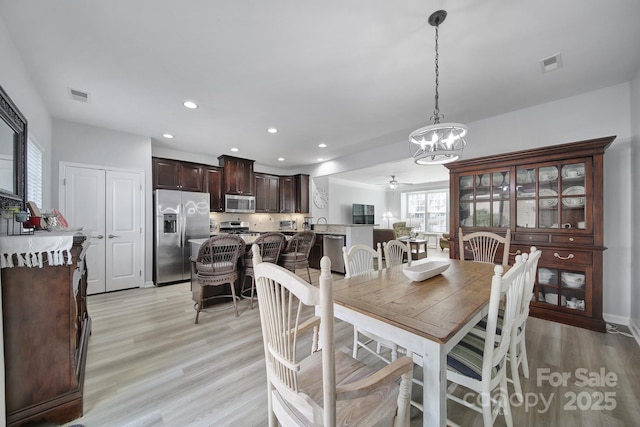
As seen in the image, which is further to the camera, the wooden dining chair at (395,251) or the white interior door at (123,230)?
the white interior door at (123,230)

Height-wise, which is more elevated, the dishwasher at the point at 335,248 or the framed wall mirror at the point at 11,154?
the framed wall mirror at the point at 11,154

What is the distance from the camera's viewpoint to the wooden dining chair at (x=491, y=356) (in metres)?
1.05

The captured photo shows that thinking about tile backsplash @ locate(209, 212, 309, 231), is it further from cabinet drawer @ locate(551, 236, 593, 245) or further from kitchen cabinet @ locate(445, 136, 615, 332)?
cabinet drawer @ locate(551, 236, 593, 245)

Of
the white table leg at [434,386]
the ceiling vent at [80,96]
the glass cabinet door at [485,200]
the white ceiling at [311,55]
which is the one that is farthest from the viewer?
the glass cabinet door at [485,200]

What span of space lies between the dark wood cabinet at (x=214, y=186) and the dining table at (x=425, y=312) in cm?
425

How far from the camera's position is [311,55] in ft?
6.77

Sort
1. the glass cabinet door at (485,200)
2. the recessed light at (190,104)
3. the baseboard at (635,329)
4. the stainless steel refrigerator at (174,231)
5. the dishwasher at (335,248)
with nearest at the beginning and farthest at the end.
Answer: the baseboard at (635,329) < the recessed light at (190,104) < the glass cabinet door at (485,200) < the stainless steel refrigerator at (174,231) < the dishwasher at (335,248)

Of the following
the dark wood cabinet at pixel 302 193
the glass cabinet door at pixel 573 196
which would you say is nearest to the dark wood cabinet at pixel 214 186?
the dark wood cabinet at pixel 302 193

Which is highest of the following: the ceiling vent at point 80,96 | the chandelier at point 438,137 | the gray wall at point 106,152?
the ceiling vent at point 80,96

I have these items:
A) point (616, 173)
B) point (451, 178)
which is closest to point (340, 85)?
point (451, 178)

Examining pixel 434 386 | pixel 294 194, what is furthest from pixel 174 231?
pixel 434 386

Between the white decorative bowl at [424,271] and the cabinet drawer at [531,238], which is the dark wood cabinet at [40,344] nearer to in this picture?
the white decorative bowl at [424,271]

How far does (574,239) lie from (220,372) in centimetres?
366

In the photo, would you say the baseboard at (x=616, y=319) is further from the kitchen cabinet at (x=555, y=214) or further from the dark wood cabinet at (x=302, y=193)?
the dark wood cabinet at (x=302, y=193)
